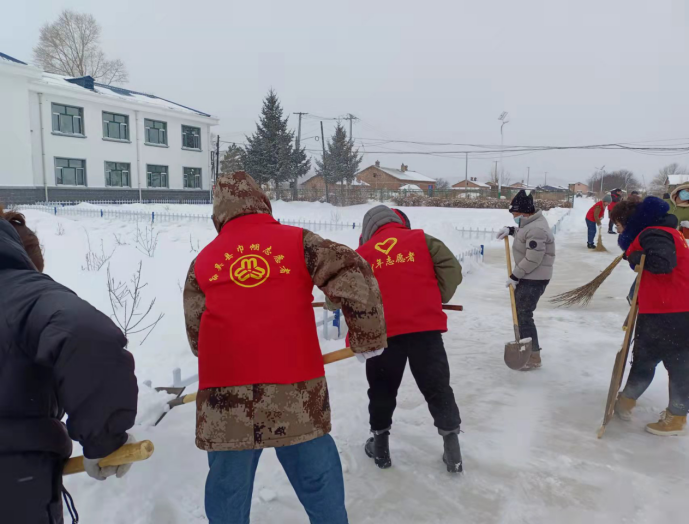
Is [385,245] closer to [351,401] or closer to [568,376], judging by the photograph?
[351,401]

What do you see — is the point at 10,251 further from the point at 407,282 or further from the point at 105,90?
the point at 105,90

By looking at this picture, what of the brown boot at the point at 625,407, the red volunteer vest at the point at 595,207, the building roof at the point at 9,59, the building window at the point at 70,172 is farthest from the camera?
the building window at the point at 70,172

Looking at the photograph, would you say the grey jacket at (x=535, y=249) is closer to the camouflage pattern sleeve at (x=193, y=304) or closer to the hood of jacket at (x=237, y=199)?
the hood of jacket at (x=237, y=199)

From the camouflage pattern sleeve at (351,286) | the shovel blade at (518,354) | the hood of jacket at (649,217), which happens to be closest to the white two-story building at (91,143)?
the shovel blade at (518,354)

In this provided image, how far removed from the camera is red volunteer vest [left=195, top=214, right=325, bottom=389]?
1846 millimetres

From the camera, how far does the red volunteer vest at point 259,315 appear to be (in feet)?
6.06

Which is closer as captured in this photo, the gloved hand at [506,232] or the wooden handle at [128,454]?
the wooden handle at [128,454]

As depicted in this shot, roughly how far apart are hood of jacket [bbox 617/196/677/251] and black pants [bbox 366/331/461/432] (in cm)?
179

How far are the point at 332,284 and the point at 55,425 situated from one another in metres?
1.02

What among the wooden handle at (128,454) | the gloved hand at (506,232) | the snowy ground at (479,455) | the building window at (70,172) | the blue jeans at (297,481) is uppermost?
the building window at (70,172)

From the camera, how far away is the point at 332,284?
6.23ft

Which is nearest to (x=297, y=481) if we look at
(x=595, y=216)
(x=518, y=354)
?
(x=518, y=354)

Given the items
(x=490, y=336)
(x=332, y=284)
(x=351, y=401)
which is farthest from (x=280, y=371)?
(x=490, y=336)

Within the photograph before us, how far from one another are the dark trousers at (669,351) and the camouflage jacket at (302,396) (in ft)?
8.06
